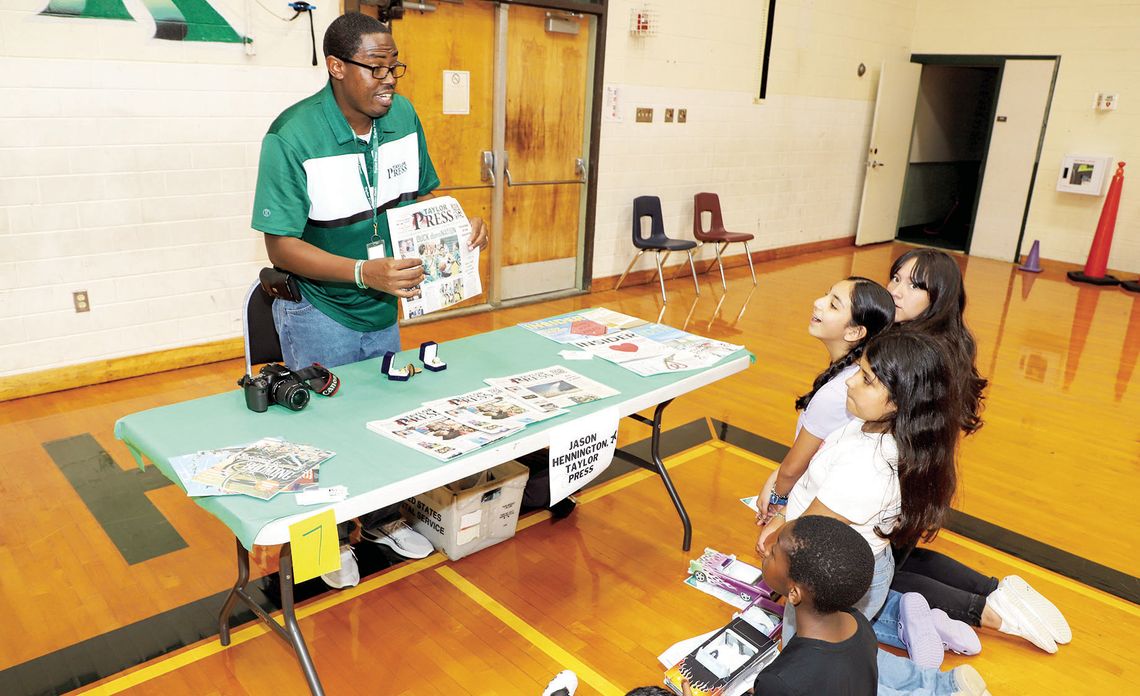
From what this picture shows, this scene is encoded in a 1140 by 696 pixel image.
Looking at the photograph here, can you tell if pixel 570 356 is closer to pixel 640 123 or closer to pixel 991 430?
pixel 991 430

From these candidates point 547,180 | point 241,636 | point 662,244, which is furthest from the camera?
point 662,244

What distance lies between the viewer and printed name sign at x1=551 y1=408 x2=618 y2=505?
7.64ft

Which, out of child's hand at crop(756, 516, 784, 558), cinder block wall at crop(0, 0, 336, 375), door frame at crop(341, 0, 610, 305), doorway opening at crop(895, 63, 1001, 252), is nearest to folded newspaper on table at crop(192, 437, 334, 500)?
child's hand at crop(756, 516, 784, 558)

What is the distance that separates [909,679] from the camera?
7.64ft

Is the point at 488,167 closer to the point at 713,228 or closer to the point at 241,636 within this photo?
the point at 713,228

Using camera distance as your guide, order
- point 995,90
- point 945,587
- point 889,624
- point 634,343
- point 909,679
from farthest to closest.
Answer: point 995,90 → point 634,343 → point 945,587 → point 889,624 → point 909,679

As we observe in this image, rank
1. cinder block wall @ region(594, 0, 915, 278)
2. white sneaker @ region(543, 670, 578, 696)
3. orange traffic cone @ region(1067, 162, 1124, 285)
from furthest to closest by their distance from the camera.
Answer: orange traffic cone @ region(1067, 162, 1124, 285) < cinder block wall @ region(594, 0, 915, 278) < white sneaker @ region(543, 670, 578, 696)

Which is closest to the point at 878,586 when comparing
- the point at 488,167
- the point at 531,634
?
the point at 531,634

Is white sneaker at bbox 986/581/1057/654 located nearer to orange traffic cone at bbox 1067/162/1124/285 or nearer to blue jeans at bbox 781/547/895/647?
blue jeans at bbox 781/547/895/647

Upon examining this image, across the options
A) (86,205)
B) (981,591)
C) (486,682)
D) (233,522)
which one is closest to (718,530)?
(981,591)

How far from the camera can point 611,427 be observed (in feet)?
8.11

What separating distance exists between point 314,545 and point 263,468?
277 millimetres

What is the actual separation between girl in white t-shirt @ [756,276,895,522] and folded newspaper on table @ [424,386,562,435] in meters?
0.84

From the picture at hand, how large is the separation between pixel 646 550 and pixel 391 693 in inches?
46.1
